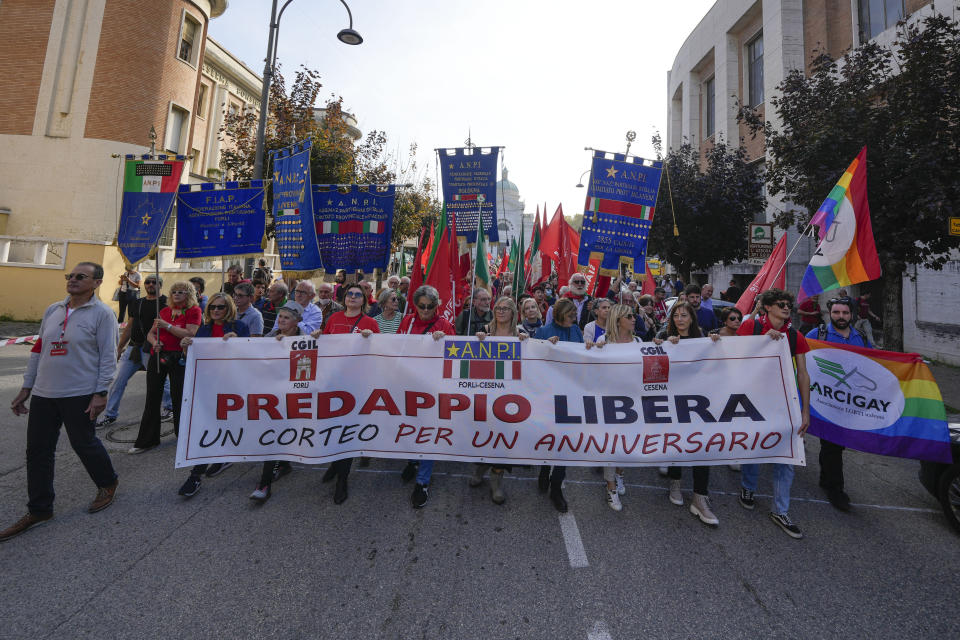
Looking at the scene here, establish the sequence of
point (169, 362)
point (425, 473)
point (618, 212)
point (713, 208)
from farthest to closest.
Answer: point (713, 208)
point (618, 212)
point (169, 362)
point (425, 473)

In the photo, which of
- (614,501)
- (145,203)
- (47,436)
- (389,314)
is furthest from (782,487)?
(145,203)

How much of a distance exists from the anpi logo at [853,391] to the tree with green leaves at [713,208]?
1260 cm

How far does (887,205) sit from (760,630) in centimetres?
830

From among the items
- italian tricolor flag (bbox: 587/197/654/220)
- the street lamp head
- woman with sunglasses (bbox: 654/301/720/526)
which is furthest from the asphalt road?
the street lamp head

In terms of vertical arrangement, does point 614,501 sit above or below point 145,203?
below

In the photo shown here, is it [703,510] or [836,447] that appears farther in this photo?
[836,447]

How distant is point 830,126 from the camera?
323 inches

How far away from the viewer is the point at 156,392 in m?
4.87

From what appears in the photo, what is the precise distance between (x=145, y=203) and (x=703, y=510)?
255 inches

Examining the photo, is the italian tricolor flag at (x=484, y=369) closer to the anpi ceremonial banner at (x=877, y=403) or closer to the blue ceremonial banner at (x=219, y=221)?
the anpi ceremonial banner at (x=877, y=403)

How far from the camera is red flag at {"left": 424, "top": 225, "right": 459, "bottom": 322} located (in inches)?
211

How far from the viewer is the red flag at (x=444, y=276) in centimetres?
535

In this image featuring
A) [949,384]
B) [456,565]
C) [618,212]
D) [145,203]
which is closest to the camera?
[456,565]

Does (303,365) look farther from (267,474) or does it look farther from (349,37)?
(349,37)
